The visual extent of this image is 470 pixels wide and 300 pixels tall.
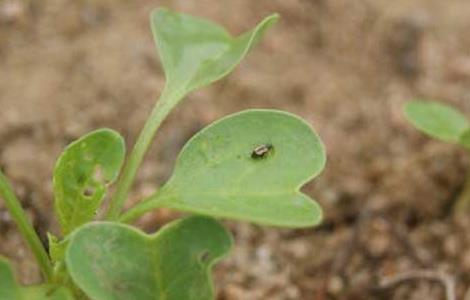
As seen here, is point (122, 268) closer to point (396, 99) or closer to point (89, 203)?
point (89, 203)

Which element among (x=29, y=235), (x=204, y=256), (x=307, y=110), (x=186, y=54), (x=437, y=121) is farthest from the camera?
(x=307, y=110)

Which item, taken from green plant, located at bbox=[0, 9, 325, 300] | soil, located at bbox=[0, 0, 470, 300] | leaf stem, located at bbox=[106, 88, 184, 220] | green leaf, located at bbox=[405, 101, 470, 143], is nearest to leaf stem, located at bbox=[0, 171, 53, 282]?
green plant, located at bbox=[0, 9, 325, 300]

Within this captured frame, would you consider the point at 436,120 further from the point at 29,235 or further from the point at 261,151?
the point at 29,235

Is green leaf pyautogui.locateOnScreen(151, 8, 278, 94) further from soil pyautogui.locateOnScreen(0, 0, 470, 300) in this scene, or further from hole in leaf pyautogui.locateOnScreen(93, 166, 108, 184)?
soil pyautogui.locateOnScreen(0, 0, 470, 300)

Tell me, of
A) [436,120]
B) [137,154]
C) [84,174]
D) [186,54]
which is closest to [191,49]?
[186,54]

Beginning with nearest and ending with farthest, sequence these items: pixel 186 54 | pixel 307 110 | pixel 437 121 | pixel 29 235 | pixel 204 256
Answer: pixel 204 256, pixel 29 235, pixel 186 54, pixel 437 121, pixel 307 110

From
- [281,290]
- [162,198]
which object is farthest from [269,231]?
[162,198]

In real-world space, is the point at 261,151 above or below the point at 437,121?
above
